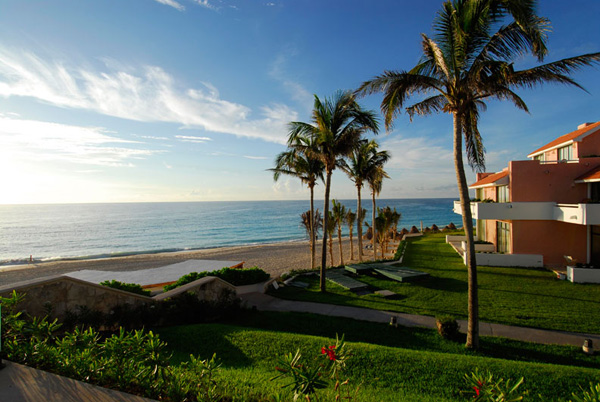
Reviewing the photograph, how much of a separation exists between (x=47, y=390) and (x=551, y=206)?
851 inches

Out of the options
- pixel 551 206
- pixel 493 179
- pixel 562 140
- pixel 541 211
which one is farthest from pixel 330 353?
pixel 562 140

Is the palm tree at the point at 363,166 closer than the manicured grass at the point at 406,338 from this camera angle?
No

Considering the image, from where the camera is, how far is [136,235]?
65625 mm

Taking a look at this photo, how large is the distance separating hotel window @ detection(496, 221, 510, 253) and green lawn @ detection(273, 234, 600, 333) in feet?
9.31

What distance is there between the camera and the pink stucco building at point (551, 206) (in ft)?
54.1

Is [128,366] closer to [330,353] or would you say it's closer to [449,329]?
[330,353]

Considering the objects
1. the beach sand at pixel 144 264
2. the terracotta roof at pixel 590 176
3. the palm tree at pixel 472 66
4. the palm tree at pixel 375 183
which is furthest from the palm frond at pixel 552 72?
the beach sand at pixel 144 264

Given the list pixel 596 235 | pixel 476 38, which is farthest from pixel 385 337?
pixel 596 235

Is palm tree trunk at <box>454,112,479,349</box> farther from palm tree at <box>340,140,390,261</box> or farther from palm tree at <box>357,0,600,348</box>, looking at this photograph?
palm tree at <box>340,140,390,261</box>

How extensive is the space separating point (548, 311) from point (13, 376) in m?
14.1

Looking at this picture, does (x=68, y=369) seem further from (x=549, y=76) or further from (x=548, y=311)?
(x=548, y=311)

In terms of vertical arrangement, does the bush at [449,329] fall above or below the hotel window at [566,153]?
below

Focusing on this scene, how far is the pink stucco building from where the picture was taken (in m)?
16.5

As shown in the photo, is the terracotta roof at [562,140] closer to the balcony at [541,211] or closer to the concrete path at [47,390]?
the balcony at [541,211]
